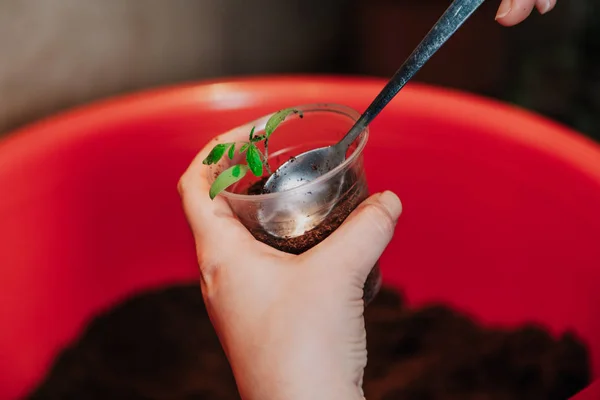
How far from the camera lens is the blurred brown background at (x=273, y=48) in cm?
125

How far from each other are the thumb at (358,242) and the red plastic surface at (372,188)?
37cm

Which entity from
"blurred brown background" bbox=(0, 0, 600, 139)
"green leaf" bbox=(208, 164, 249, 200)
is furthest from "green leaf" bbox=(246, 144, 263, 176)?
"blurred brown background" bbox=(0, 0, 600, 139)

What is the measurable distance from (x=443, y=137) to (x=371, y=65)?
37.4 inches

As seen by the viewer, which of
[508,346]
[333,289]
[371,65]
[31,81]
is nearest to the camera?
[333,289]

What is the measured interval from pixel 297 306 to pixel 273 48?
1.40 metres

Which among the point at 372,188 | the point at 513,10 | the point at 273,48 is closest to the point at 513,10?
the point at 513,10

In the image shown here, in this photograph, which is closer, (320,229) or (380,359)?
(320,229)

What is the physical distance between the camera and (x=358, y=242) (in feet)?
1.79

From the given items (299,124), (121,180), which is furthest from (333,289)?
(121,180)

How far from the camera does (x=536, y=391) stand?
30.5 inches

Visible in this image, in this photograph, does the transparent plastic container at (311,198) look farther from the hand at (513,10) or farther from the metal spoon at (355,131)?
the hand at (513,10)

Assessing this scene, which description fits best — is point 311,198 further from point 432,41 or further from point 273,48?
point 273,48

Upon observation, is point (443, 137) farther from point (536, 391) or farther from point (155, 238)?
point (155, 238)

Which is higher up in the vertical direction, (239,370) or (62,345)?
(239,370)
